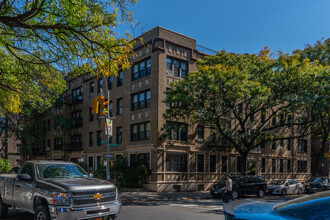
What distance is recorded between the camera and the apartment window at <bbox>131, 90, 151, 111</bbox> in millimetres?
28323

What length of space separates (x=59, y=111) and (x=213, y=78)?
26243mm

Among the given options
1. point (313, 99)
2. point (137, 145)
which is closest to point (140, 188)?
point (137, 145)

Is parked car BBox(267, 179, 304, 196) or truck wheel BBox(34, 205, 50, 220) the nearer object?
truck wheel BBox(34, 205, 50, 220)

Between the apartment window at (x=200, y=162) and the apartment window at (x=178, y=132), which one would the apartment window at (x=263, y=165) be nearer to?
the apartment window at (x=200, y=162)

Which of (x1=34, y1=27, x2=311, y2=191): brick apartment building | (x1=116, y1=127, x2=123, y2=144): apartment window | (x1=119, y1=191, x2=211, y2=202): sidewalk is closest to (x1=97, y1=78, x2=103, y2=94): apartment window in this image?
(x1=34, y1=27, x2=311, y2=191): brick apartment building

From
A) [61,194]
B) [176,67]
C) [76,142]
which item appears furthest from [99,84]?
[61,194]

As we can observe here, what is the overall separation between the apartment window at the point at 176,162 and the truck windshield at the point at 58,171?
18364mm

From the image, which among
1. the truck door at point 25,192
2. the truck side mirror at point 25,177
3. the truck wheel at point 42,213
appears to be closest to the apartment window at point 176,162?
the truck door at point 25,192

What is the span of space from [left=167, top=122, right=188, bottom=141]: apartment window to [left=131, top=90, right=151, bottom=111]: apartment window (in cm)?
331

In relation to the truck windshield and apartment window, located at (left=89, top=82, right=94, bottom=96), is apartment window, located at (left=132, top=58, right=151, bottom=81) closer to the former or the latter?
apartment window, located at (left=89, top=82, right=94, bottom=96)

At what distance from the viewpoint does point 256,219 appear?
168 inches

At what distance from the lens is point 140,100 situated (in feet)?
95.3

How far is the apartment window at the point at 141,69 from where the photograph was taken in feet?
93.9

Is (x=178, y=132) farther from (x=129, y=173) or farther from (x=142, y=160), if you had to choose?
(x=129, y=173)
